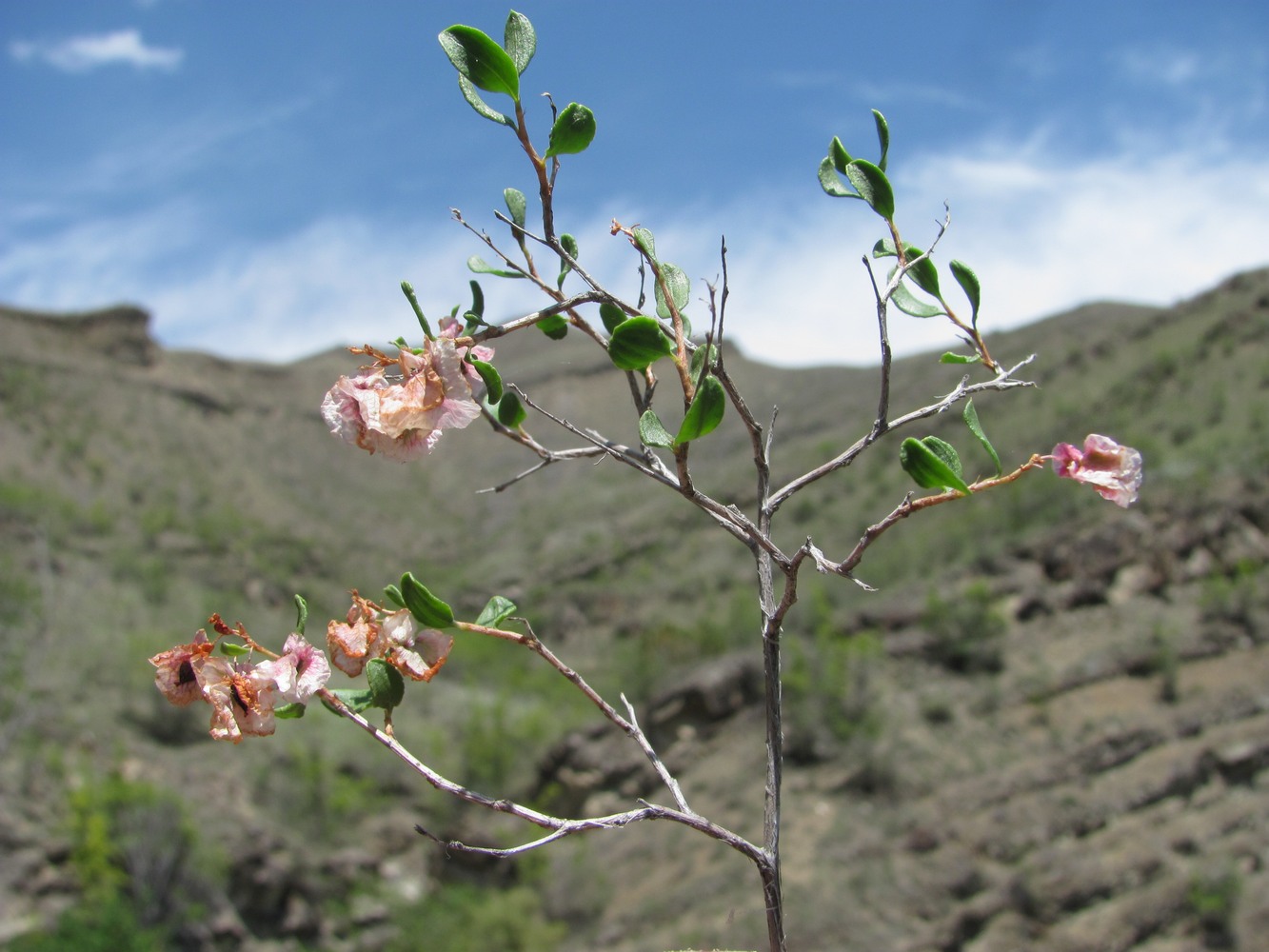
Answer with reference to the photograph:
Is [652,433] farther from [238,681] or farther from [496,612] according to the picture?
[238,681]

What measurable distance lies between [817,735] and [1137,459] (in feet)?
34.4

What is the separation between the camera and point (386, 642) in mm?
915

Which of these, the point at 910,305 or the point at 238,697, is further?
the point at 910,305

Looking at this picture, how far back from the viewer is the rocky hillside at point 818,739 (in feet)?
25.3

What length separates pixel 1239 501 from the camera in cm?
1185

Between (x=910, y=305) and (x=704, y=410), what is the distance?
1.37 feet

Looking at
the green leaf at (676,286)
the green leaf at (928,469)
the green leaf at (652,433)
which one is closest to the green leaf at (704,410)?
the green leaf at (652,433)

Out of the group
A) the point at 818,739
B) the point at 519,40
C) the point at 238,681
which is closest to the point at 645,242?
the point at 519,40

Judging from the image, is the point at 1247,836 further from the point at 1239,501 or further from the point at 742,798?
the point at 1239,501

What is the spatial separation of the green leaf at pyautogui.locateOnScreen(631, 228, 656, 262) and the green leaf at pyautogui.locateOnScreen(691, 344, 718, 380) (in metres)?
0.11

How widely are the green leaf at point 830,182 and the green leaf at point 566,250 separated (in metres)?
0.29

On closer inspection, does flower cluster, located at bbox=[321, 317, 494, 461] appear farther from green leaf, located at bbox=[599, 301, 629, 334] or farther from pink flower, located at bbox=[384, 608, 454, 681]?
green leaf, located at bbox=[599, 301, 629, 334]

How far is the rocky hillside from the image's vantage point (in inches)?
303

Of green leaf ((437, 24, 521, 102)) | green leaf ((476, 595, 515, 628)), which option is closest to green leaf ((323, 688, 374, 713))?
green leaf ((476, 595, 515, 628))
